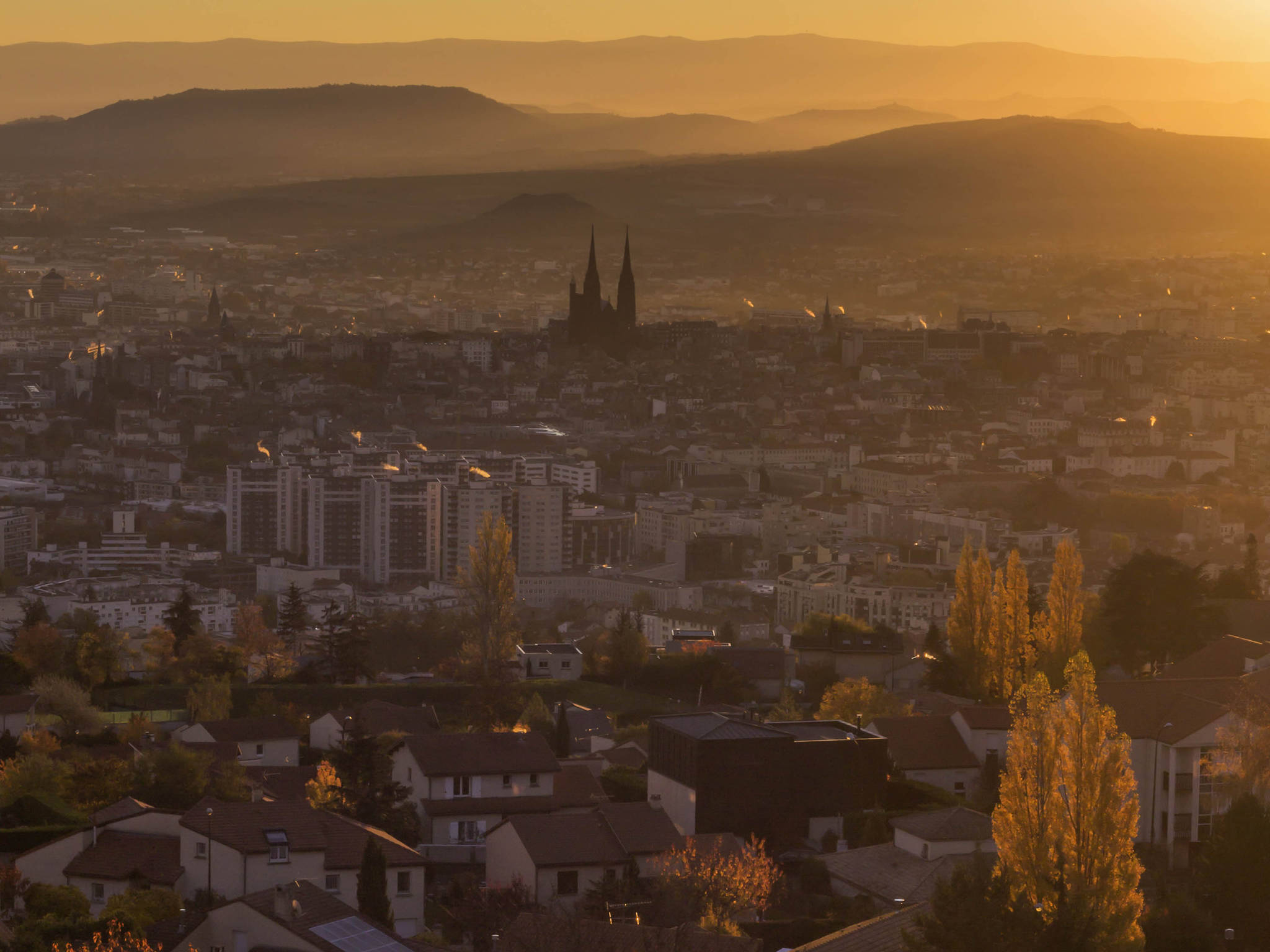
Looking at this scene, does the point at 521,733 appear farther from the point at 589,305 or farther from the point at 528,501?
the point at 589,305

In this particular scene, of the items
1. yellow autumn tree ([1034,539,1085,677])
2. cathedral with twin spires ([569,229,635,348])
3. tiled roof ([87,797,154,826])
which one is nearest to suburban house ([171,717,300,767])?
tiled roof ([87,797,154,826])

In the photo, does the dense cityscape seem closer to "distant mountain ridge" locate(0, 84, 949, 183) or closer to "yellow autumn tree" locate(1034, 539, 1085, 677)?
"yellow autumn tree" locate(1034, 539, 1085, 677)

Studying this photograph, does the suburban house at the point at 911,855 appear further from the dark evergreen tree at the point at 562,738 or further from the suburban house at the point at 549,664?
the suburban house at the point at 549,664

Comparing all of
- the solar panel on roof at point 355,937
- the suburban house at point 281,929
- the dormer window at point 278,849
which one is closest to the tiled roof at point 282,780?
the dormer window at point 278,849

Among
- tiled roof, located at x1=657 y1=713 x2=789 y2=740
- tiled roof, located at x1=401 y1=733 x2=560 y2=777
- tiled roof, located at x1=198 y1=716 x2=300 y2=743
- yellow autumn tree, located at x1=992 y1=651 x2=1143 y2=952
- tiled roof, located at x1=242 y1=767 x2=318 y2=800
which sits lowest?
tiled roof, located at x1=198 y1=716 x2=300 y2=743

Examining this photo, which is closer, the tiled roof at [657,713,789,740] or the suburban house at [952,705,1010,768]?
the tiled roof at [657,713,789,740]

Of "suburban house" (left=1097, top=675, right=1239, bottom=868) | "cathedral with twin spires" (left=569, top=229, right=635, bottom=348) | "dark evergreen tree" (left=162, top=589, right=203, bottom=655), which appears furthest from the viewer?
"cathedral with twin spires" (left=569, top=229, right=635, bottom=348)
